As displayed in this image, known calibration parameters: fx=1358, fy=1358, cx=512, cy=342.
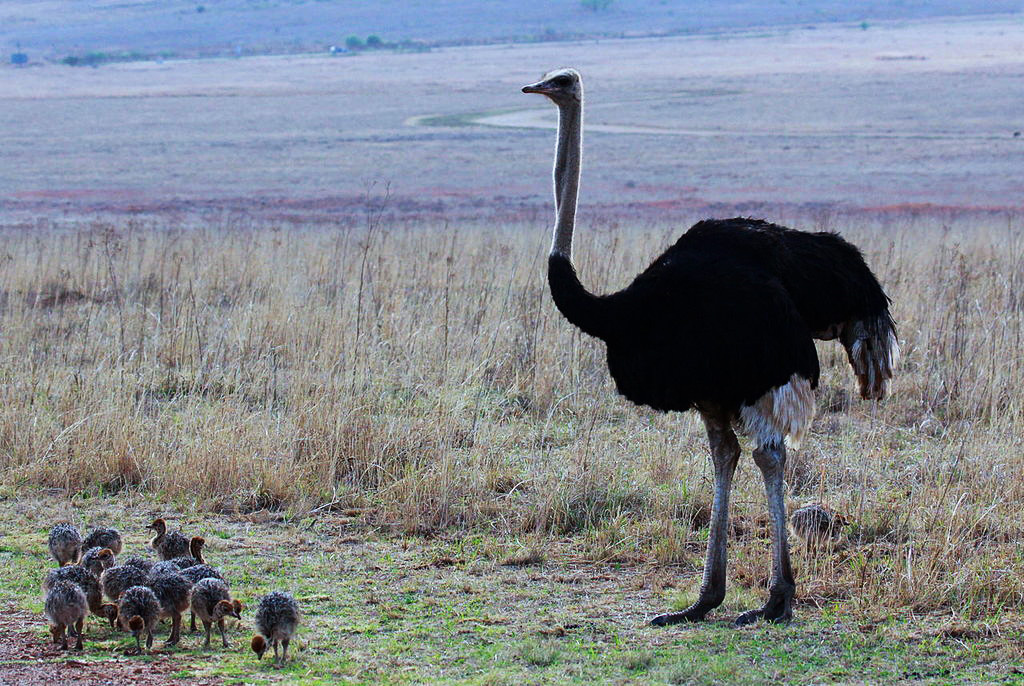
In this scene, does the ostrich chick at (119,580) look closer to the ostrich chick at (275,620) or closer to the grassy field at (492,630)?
the grassy field at (492,630)

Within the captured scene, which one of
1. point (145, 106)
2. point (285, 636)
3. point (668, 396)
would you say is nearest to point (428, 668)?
point (285, 636)

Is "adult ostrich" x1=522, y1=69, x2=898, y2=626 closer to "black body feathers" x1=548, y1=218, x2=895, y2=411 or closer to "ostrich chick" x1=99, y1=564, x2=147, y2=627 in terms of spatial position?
"black body feathers" x1=548, y1=218, x2=895, y2=411

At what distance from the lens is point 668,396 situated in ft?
15.0

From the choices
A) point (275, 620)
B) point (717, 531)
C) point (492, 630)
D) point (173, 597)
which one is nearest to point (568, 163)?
point (717, 531)

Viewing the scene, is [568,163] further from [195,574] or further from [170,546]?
[170,546]

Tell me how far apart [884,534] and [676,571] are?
910mm

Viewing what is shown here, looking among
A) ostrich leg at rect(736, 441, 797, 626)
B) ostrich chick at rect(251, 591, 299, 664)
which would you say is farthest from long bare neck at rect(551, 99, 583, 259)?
ostrich chick at rect(251, 591, 299, 664)

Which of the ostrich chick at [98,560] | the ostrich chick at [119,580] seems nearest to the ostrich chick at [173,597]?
the ostrich chick at [119,580]

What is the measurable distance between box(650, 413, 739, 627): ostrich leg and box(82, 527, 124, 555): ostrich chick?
80.3 inches

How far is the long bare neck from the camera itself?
491 cm

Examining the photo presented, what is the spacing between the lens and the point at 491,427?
22.2ft

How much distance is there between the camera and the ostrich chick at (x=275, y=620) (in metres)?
4.20

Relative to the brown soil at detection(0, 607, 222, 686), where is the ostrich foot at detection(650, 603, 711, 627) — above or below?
above

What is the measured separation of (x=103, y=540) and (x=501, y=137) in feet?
98.0
